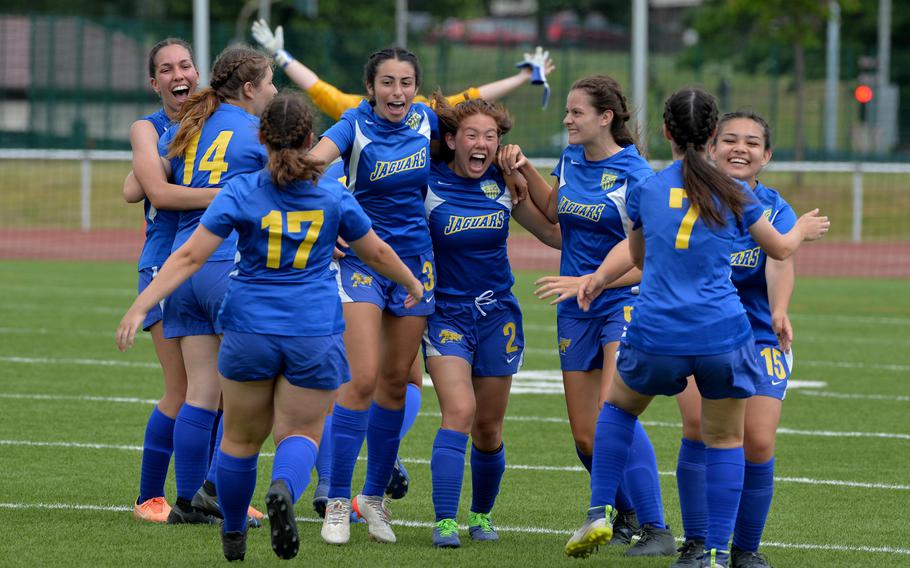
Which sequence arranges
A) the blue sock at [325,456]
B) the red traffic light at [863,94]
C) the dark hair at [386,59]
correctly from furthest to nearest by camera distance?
the red traffic light at [863,94] < the blue sock at [325,456] < the dark hair at [386,59]

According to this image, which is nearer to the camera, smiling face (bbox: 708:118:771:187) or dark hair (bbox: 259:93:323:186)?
dark hair (bbox: 259:93:323:186)

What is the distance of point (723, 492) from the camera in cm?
522

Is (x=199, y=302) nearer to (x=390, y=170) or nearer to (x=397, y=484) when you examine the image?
(x=390, y=170)

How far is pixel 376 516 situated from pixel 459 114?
1.76 meters

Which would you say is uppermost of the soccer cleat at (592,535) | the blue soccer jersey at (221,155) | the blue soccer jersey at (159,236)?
the blue soccer jersey at (221,155)

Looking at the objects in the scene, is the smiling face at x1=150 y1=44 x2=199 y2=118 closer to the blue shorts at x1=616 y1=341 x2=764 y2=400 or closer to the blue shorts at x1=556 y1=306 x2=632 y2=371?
the blue shorts at x1=556 y1=306 x2=632 y2=371

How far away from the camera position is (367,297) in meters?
6.21

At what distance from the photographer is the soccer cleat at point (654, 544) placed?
19.4 feet

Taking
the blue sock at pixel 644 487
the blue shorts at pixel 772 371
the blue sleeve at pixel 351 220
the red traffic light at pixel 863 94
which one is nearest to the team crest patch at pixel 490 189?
the blue sleeve at pixel 351 220

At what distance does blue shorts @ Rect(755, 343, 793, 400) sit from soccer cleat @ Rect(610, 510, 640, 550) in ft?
3.32

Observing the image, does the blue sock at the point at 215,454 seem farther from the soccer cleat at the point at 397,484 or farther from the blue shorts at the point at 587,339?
the blue shorts at the point at 587,339

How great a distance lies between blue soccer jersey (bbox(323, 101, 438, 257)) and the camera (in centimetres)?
625

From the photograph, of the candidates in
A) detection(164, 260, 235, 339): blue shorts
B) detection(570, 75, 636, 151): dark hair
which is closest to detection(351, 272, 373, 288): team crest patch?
detection(164, 260, 235, 339): blue shorts

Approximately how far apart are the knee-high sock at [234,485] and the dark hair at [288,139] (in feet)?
3.44
